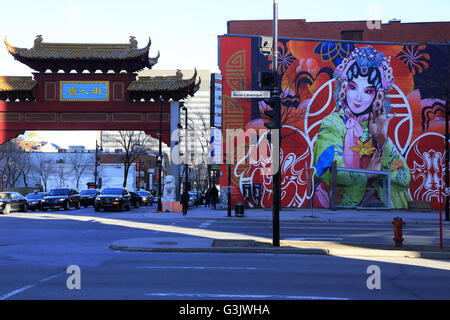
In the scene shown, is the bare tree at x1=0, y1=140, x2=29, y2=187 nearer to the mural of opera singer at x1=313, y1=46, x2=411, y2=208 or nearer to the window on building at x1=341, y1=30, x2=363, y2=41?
the mural of opera singer at x1=313, y1=46, x2=411, y2=208

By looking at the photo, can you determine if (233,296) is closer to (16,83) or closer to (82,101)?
(82,101)

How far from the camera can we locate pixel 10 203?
30.1m

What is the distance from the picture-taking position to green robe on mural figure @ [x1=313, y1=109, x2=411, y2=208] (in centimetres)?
3512

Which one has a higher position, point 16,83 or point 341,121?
point 16,83

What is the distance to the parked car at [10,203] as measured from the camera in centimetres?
2948

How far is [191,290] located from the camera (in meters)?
8.14

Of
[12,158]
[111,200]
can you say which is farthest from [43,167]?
[111,200]

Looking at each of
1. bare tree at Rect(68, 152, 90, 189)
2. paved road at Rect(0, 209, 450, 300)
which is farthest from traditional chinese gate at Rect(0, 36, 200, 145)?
bare tree at Rect(68, 152, 90, 189)

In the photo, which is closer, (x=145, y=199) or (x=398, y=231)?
(x=398, y=231)

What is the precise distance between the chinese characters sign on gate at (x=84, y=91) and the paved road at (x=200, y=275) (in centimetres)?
2507

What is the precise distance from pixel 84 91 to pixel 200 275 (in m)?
31.5

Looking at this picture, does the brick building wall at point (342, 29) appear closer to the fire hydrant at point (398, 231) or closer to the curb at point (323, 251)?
the fire hydrant at point (398, 231)

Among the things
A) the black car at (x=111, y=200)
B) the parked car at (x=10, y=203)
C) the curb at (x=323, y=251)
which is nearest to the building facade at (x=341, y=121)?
the black car at (x=111, y=200)
